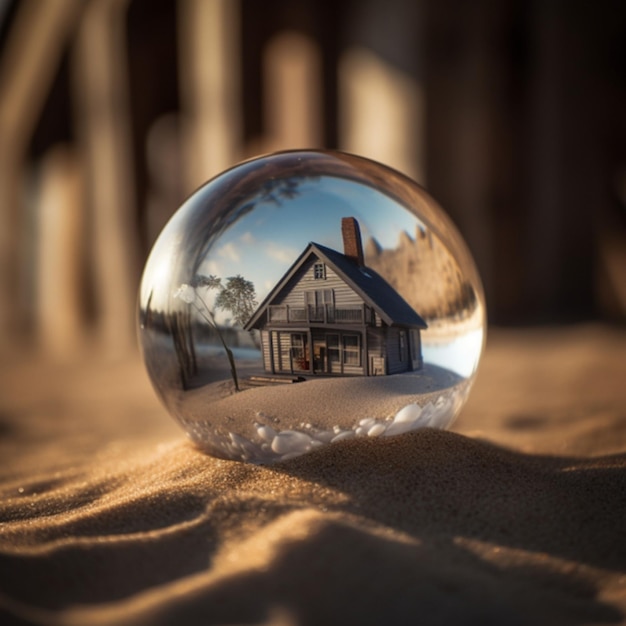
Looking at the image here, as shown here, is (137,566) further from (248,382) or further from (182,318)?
(182,318)

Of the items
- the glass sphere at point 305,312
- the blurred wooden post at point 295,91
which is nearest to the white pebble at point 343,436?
the glass sphere at point 305,312

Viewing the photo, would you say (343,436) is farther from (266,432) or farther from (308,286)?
(308,286)

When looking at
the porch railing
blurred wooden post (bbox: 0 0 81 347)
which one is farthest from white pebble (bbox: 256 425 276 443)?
blurred wooden post (bbox: 0 0 81 347)

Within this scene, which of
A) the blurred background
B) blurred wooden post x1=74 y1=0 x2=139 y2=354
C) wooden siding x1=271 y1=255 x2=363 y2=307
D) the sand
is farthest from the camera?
blurred wooden post x1=74 y1=0 x2=139 y2=354

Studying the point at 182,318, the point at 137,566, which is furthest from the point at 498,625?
the point at 182,318

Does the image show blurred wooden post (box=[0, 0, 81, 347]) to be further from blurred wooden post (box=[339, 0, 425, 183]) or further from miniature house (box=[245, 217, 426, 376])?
miniature house (box=[245, 217, 426, 376])

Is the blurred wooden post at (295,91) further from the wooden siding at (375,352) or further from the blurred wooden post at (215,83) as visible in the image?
the wooden siding at (375,352)
